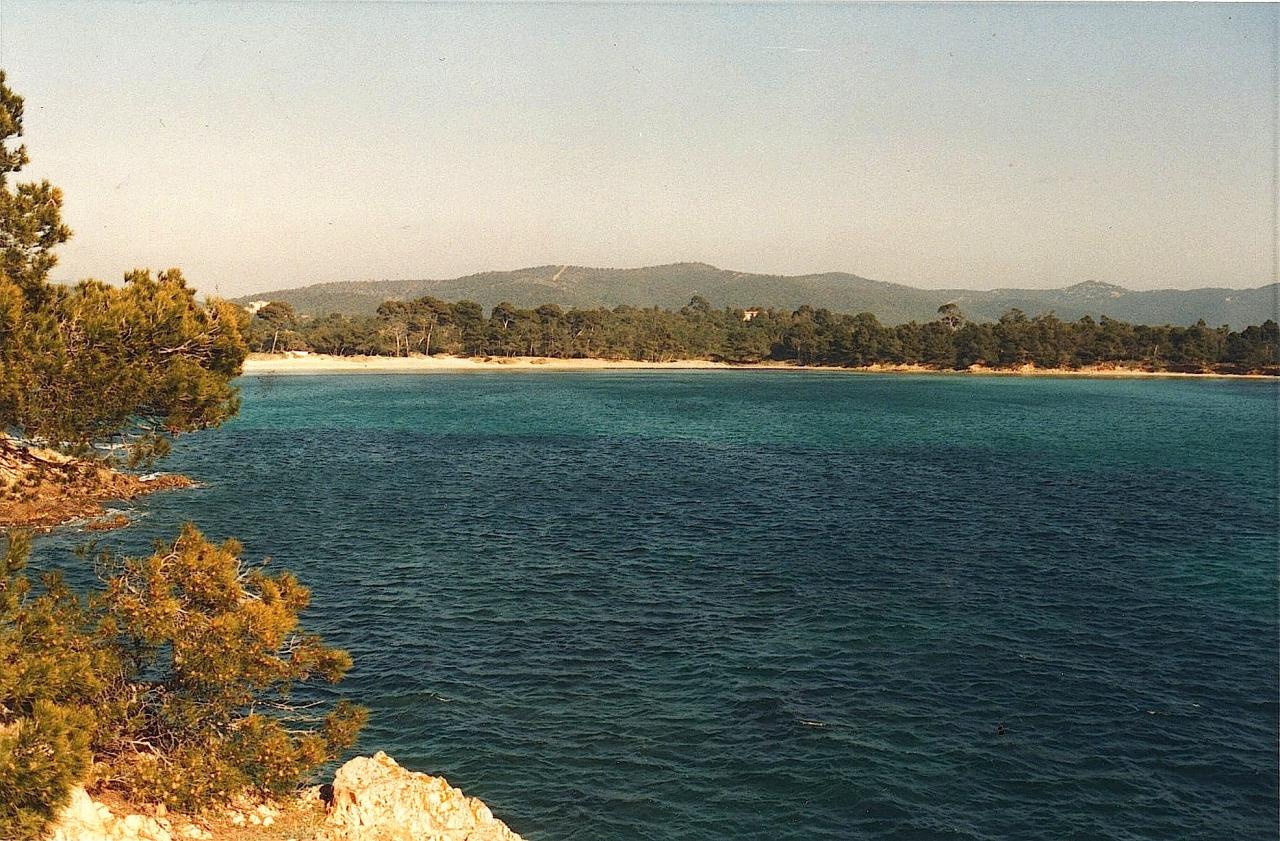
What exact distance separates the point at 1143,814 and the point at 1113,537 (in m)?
35.3

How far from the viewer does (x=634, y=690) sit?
30.4m

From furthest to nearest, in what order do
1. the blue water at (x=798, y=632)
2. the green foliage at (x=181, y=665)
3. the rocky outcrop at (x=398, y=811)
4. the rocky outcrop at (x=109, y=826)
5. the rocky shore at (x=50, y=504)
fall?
the rocky shore at (x=50, y=504), the blue water at (x=798, y=632), the rocky outcrop at (x=398, y=811), the green foliage at (x=181, y=665), the rocky outcrop at (x=109, y=826)

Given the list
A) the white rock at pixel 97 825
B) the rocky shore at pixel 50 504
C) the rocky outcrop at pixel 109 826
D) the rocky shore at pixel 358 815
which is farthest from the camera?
the rocky shore at pixel 50 504

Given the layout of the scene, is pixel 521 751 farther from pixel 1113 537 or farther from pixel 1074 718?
pixel 1113 537

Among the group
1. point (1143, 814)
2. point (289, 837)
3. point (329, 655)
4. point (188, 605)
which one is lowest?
point (1143, 814)

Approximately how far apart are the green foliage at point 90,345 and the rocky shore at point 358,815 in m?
9.39

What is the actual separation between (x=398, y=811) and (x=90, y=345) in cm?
1403

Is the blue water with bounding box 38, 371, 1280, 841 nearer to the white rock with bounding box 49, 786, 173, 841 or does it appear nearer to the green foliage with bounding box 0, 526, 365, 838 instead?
the green foliage with bounding box 0, 526, 365, 838

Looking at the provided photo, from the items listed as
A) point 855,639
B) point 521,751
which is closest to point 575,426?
point 855,639

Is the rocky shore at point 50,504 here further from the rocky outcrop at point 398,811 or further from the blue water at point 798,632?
the rocky outcrop at point 398,811

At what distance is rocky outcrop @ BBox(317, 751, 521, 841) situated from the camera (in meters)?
19.1

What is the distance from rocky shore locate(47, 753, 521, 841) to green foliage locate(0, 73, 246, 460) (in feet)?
30.8

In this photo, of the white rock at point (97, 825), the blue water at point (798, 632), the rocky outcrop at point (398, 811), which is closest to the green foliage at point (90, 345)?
the white rock at point (97, 825)

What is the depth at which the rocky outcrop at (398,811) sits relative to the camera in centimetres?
1911
